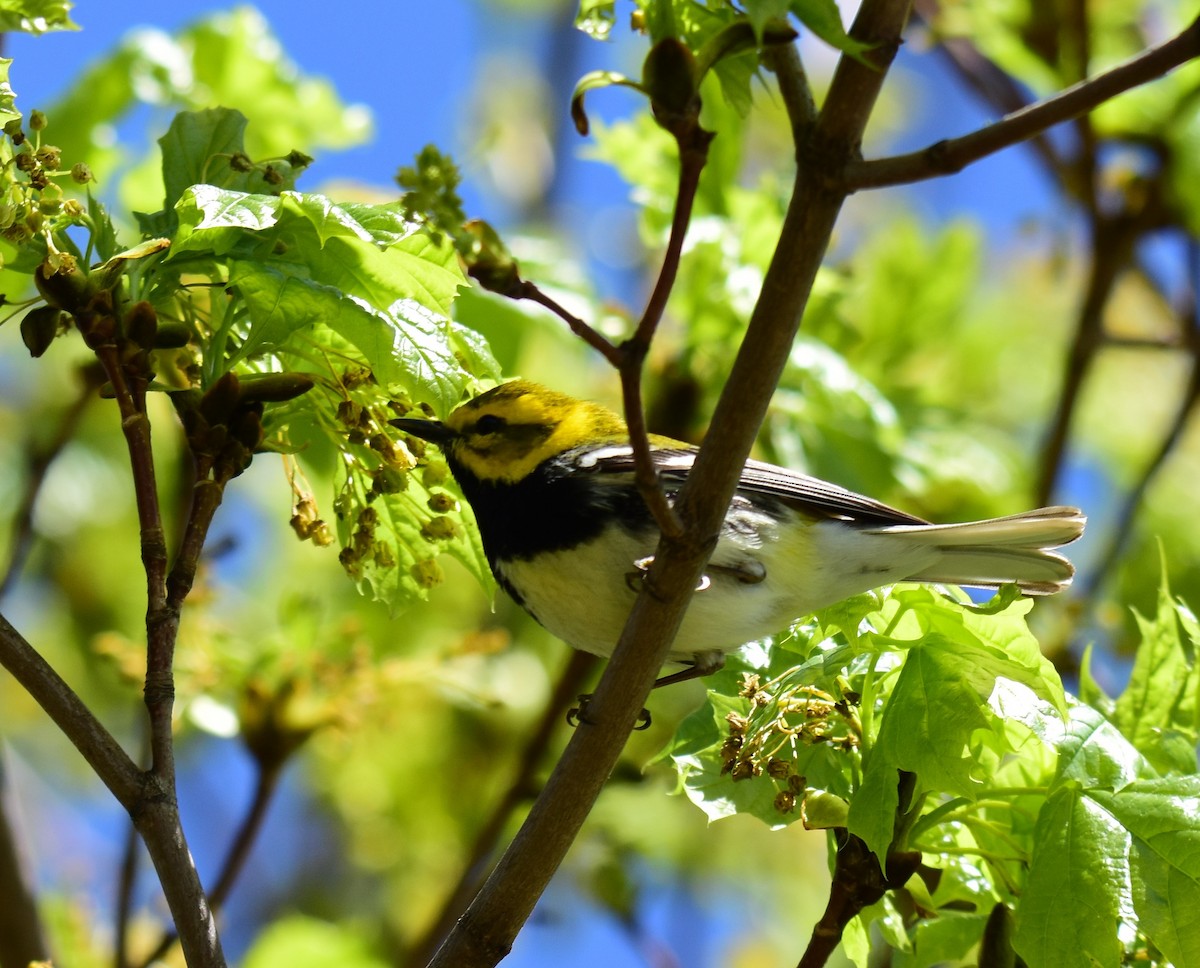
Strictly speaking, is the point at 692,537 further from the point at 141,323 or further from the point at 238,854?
the point at 238,854

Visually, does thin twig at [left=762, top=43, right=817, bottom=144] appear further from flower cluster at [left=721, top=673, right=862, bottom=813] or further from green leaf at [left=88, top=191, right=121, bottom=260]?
green leaf at [left=88, top=191, right=121, bottom=260]

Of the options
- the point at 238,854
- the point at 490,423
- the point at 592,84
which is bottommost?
the point at 238,854

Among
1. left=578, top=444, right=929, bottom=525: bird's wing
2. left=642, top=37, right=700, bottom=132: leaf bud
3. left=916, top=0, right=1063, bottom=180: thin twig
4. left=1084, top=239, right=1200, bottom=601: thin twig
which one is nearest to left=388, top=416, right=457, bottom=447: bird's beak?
left=578, top=444, right=929, bottom=525: bird's wing

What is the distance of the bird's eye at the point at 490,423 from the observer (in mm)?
3305

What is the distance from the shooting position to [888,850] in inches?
83.7

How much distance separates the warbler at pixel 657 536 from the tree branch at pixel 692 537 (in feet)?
2.48

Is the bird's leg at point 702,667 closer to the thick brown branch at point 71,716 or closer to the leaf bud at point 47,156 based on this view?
the thick brown branch at point 71,716

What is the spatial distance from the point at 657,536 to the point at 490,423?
1.87ft

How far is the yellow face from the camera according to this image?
129 inches

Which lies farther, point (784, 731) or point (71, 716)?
point (784, 731)

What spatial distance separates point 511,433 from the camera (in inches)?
132

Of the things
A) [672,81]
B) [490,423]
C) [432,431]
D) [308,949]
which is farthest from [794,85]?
[308,949]

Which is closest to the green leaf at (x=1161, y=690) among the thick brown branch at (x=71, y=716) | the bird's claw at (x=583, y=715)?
the bird's claw at (x=583, y=715)

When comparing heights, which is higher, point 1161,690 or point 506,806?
point 1161,690
